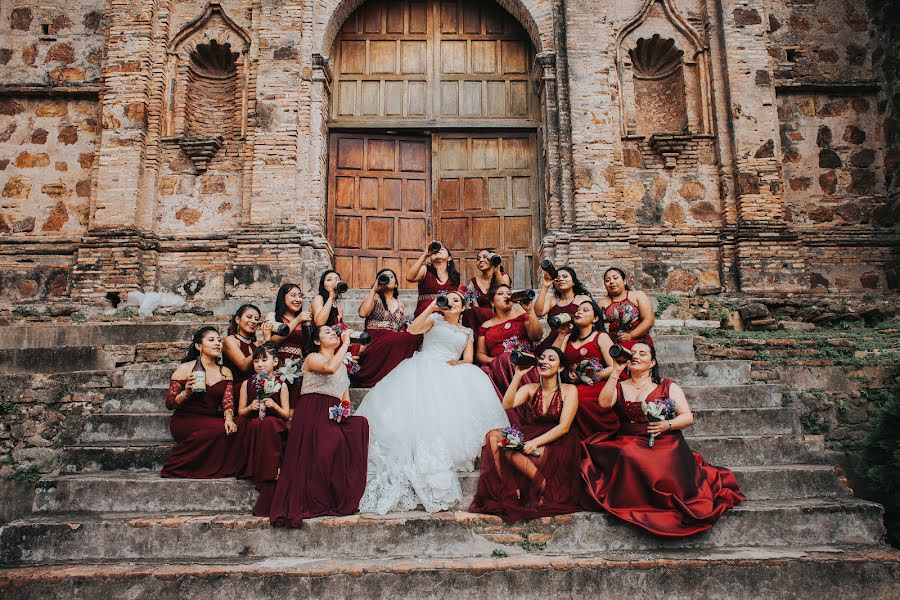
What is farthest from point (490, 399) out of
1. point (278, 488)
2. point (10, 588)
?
point (10, 588)

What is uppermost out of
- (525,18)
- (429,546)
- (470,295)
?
(525,18)

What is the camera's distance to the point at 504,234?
473 inches

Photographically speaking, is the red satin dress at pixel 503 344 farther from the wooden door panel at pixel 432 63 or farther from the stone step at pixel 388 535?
the wooden door panel at pixel 432 63

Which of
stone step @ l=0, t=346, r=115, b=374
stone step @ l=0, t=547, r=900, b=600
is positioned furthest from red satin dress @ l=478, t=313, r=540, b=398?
stone step @ l=0, t=346, r=115, b=374

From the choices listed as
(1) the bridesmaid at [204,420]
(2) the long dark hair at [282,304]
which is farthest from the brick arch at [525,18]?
(1) the bridesmaid at [204,420]

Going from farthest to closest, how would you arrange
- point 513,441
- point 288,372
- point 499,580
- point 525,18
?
1. point 525,18
2. point 288,372
3. point 513,441
4. point 499,580

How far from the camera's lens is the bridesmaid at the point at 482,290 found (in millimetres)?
7375

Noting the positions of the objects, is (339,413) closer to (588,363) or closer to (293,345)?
(293,345)

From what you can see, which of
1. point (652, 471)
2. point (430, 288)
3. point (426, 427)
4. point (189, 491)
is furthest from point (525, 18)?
point (189, 491)

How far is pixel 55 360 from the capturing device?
7.77 m

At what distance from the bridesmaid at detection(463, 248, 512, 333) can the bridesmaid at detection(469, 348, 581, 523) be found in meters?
1.85

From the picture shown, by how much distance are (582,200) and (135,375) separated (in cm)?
699

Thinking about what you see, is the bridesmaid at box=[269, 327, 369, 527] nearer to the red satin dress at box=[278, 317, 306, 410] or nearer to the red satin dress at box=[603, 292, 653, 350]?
the red satin dress at box=[278, 317, 306, 410]

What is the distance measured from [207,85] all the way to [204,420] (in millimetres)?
8302
